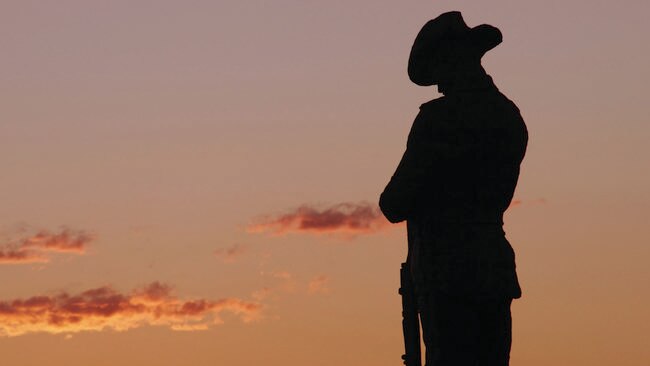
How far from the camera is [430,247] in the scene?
913cm

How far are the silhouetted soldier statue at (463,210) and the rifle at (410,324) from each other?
195 millimetres

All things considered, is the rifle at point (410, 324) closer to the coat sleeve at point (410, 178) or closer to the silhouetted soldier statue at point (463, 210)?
the silhouetted soldier statue at point (463, 210)

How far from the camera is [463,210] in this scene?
29.7ft

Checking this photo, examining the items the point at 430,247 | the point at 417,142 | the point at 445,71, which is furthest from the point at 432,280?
the point at 445,71

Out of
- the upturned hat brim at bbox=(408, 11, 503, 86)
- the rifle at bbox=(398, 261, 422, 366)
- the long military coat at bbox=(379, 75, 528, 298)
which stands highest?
the upturned hat brim at bbox=(408, 11, 503, 86)

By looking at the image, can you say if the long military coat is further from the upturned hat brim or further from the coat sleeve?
the upturned hat brim

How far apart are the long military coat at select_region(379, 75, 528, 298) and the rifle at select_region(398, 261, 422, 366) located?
1.12 feet

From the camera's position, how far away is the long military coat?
899 centimetres

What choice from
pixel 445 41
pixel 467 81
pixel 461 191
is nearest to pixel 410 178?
pixel 461 191

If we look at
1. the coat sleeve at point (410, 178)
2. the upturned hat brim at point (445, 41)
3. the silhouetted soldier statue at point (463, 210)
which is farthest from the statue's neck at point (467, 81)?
the coat sleeve at point (410, 178)

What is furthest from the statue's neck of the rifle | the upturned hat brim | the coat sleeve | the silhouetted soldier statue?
the rifle

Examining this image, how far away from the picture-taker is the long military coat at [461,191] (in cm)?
899

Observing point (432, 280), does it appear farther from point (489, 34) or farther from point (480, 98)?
point (489, 34)

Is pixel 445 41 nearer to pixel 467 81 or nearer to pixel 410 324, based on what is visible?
pixel 467 81
